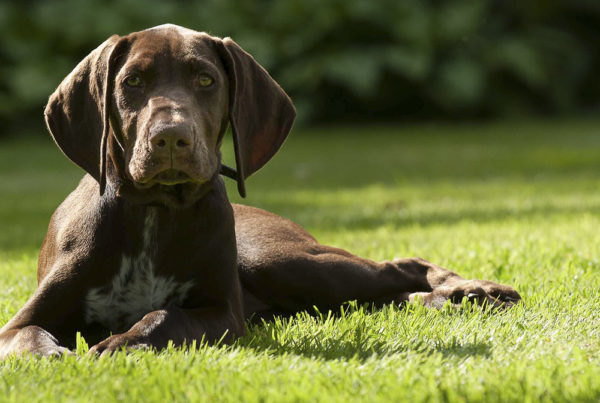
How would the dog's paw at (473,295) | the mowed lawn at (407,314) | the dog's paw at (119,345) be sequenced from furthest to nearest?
the dog's paw at (473,295) → the dog's paw at (119,345) → the mowed lawn at (407,314)

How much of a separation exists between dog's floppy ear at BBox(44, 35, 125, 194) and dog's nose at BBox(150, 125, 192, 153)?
0.42 m

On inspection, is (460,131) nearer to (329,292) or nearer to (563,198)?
(563,198)

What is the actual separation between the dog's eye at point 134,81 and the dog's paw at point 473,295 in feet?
5.24

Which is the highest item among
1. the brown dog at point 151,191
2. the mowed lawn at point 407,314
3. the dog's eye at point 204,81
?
the dog's eye at point 204,81

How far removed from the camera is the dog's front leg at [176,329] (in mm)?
3311

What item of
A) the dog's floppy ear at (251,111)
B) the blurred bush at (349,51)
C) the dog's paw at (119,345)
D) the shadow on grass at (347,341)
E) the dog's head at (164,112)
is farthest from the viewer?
the blurred bush at (349,51)

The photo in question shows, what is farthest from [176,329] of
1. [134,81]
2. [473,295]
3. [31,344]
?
[473,295]

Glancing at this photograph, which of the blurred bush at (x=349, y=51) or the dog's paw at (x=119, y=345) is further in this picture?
the blurred bush at (x=349, y=51)

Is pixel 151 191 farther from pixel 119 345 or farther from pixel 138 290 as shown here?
pixel 119 345

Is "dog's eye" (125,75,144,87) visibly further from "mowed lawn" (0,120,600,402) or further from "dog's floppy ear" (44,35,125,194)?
"mowed lawn" (0,120,600,402)

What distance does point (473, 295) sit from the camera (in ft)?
13.9

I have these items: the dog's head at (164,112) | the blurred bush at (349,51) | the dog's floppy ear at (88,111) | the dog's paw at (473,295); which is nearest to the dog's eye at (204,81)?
the dog's head at (164,112)

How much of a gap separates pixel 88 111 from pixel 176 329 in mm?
1037

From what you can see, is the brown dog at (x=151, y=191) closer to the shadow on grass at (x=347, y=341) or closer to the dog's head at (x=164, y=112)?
the dog's head at (x=164, y=112)
